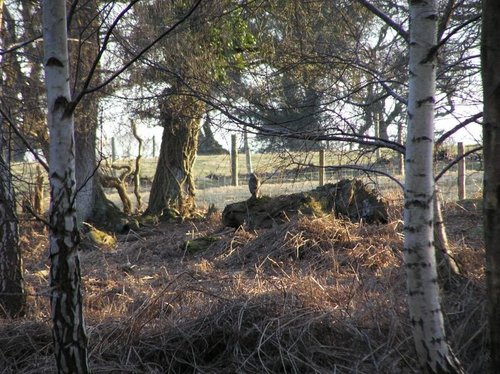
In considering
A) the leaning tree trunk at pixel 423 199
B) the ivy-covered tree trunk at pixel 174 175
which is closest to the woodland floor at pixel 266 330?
the leaning tree trunk at pixel 423 199

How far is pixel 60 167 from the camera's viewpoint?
131 inches

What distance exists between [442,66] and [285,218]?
553cm

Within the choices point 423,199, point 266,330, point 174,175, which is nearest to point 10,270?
point 266,330

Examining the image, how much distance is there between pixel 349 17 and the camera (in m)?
6.40

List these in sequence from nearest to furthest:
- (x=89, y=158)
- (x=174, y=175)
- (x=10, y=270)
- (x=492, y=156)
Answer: (x=492, y=156) < (x=10, y=270) < (x=89, y=158) < (x=174, y=175)

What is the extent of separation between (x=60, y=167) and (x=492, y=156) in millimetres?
2244

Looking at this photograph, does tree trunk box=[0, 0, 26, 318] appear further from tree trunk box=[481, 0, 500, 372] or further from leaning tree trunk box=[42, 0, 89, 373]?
tree trunk box=[481, 0, 500, 372]

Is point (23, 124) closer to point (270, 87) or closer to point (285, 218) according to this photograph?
point (285, 218)

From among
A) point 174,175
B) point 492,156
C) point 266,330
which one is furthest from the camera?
point 174,175

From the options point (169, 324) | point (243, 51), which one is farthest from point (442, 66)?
point (243, 51)

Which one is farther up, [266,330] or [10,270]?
[10,270]

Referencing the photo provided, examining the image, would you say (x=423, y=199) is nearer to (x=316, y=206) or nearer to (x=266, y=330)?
(x=266, y=330)

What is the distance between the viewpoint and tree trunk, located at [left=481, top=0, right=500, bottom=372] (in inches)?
125

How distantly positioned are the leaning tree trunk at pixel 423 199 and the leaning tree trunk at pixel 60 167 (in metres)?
1.82
